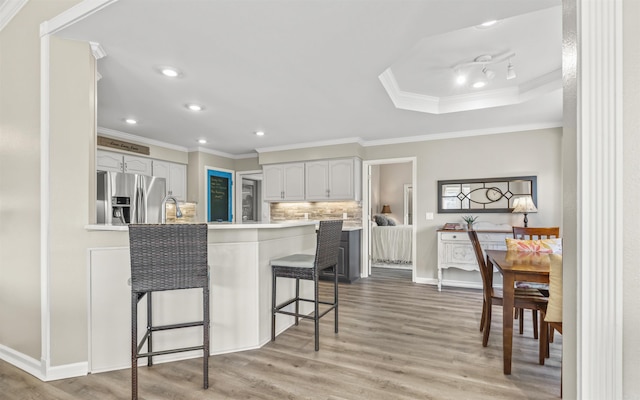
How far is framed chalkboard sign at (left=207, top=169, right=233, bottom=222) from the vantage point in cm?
605

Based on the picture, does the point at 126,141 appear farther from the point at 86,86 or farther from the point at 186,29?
the point at 186,29

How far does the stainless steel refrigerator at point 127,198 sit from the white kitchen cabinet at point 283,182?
1.92 metres

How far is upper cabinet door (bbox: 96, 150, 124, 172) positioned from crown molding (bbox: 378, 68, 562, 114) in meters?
4.25

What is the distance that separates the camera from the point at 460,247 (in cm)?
443

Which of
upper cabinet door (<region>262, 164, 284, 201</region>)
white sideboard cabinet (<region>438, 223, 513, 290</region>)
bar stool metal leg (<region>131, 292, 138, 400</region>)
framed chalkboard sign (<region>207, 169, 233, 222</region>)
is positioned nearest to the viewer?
bar stool metal leg (<region>131, 292, 138, 400</region>)

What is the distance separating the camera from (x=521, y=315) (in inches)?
114

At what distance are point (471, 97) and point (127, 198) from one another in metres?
4.68

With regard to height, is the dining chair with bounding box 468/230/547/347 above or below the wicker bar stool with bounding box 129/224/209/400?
below

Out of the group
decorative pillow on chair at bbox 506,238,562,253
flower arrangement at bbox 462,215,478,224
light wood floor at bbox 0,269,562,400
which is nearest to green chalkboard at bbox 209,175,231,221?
light wood floor at bbox 0,269,562,400

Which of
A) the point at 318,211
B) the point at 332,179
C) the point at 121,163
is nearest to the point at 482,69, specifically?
the point at 332,179

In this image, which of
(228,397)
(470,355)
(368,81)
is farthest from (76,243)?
(470,355)

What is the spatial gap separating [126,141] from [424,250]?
5.20 metres

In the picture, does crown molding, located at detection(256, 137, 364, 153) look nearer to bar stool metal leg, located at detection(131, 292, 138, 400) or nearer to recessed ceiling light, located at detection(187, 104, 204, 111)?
recessed ceiling light, located at detection(187, 104, 204, 111)
